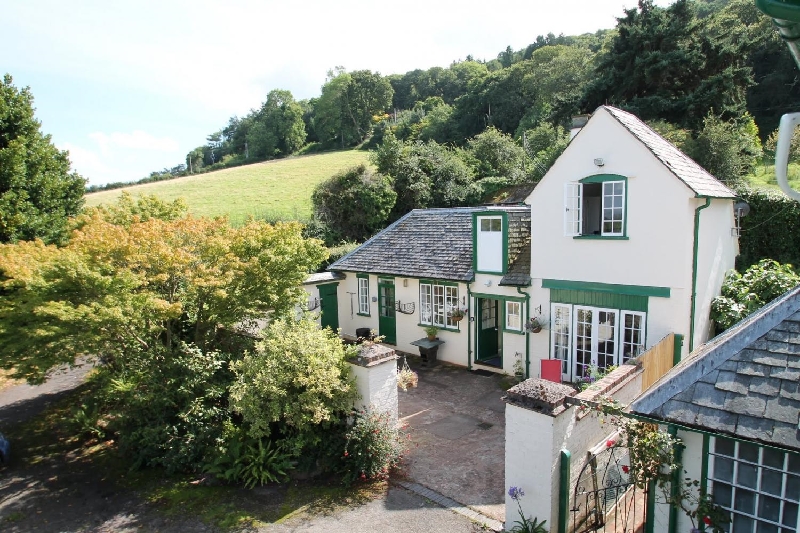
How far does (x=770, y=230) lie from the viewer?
16672 millimetres

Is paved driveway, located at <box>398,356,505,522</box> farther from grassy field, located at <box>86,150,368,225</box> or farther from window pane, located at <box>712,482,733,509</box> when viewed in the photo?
grassy field, located at <box>86,150,368,225</box>

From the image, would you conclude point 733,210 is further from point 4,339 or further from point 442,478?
point 4,339

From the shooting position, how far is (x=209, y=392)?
10.0 m

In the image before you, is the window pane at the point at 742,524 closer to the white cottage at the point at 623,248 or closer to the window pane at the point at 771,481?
the window pane at the point at 771,481

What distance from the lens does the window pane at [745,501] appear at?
515 centimetres

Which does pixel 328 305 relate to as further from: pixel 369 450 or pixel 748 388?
pixel 748 388

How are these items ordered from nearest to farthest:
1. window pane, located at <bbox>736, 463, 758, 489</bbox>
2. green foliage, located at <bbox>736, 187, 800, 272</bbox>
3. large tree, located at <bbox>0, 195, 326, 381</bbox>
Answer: window pane, located at <bbox>736, 463, 758, 489</bbox>, large tree, located at <bbox>0, 195, 326, 381</bbox>, green foliage, located at <bbox>736, 187, 800, 272</bbox>

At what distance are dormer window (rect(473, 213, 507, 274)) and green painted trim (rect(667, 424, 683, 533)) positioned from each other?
854 cm

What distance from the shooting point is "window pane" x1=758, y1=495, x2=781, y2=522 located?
16.4 ft

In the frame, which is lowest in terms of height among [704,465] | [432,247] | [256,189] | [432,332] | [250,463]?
[250,463]

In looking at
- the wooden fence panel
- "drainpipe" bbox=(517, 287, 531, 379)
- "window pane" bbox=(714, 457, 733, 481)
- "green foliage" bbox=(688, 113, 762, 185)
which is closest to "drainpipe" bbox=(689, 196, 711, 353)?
the wooden fence panel

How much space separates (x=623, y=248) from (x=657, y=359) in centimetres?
273

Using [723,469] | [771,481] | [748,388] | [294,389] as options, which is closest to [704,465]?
[723,469]

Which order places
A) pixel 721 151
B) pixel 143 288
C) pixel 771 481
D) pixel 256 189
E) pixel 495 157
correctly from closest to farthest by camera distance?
pixel 771 481, pixel 143 288, pixel 721 151, pixel 495 157, pixel 256 189
